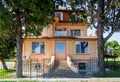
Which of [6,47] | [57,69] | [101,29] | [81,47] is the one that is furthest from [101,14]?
[6,47]

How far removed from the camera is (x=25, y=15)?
83.6 feet

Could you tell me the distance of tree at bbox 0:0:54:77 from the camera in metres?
23.1

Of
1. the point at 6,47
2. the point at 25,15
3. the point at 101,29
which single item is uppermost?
the point at 25,15

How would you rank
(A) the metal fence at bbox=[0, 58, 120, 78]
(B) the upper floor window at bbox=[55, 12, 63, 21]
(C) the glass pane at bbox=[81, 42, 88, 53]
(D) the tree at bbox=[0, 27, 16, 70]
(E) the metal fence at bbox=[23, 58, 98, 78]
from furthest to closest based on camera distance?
1. (B) the upper floor window at bbox=[55, 12, 63, 21]
2. (C) the glass pane at bbox=[81, 42, 88, 53]
3. (D) the tree at bbox=[0, 27, 16, 70]
4. (E) the metal fence at bbox=[23, 58, 98, 78]
5. (A) the metal fence at bbox=[0, 58, 120, 78]

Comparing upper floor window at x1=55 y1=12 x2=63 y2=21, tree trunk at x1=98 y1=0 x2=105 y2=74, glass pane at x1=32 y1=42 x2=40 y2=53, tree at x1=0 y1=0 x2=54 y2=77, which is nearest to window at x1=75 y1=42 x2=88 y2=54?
glass pane at x1=32 y1=42 x2=40 y2=53

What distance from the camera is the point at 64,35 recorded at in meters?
40.8

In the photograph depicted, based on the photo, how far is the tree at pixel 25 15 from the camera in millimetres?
23125

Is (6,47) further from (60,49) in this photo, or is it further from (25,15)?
(25,15)

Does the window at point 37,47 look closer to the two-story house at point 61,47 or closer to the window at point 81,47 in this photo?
the two-story house at point 61,47

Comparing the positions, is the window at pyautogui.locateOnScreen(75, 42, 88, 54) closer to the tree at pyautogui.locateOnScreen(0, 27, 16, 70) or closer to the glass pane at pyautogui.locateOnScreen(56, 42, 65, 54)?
the glass pane at pyautogui.locateOnScreen(56, 42, 65, 54)

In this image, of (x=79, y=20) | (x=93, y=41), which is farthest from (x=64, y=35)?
(x=79, y=20)

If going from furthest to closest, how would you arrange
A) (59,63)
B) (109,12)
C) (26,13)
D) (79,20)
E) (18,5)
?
1. (59,63)
2. (79,20)
3. (109,12)
4. (26,13)
5. (18,5)

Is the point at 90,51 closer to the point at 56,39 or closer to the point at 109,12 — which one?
the point at 56,39

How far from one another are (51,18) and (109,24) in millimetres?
7429
